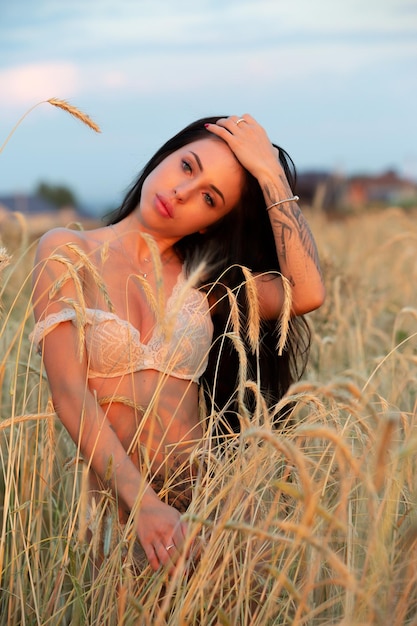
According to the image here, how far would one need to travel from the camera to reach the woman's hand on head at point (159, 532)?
78.4 inches

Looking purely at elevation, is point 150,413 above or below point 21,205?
above

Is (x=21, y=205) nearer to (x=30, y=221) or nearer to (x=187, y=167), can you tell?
(x=30, y=221)

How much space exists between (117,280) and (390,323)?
311 centimetres

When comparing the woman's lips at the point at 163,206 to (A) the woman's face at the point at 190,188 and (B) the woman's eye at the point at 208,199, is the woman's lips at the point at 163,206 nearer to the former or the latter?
(A) the woman's face at the point at 190,188

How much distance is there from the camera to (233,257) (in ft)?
9.62

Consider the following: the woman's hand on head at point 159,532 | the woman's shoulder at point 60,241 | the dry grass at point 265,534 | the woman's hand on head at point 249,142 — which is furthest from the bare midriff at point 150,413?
the woman's hand on head at point 249,142

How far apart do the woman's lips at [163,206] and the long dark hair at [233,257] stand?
0.26 metres

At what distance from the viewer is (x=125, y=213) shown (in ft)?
9.47

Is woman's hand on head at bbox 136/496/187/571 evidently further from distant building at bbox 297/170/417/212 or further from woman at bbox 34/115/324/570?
distant building at bbox 297/170/417/212

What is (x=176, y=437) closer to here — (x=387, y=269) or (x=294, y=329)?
(x=294, y=329)

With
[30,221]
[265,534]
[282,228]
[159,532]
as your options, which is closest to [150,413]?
[159,532]

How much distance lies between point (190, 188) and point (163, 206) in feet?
0.34

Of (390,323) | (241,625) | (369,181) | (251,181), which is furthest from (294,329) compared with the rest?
(369,181)

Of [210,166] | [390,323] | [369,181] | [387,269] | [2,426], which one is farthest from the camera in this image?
[369,181]
